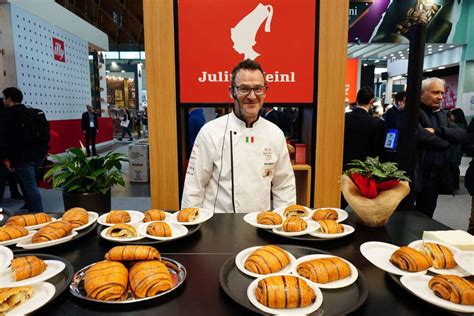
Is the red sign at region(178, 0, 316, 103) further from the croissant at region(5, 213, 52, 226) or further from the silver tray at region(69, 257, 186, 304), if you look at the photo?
the silver tray at region(69, 257, 186, 304)

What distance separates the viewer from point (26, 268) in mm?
915

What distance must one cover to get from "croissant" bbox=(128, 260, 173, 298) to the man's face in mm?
3076

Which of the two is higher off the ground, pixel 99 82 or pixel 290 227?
pixel 99 82

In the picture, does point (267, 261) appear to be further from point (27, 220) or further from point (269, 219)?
point (27, 220)

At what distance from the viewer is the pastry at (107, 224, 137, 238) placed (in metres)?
1.22

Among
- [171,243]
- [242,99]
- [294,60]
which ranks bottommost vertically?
[171,243]

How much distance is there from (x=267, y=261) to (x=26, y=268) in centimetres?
65

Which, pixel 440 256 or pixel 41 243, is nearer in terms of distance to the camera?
pixel 440 256

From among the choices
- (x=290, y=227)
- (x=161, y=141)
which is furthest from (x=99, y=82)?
(x=290, y=227)

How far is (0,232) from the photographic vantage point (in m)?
1.17

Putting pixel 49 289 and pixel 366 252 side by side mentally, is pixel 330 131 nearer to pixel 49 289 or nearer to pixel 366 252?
pixel 366 252

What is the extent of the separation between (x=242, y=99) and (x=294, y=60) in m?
1.15

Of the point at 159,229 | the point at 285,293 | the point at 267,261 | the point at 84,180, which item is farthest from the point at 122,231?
the point at 84,180

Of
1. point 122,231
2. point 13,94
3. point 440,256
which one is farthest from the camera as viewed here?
point 13,94
